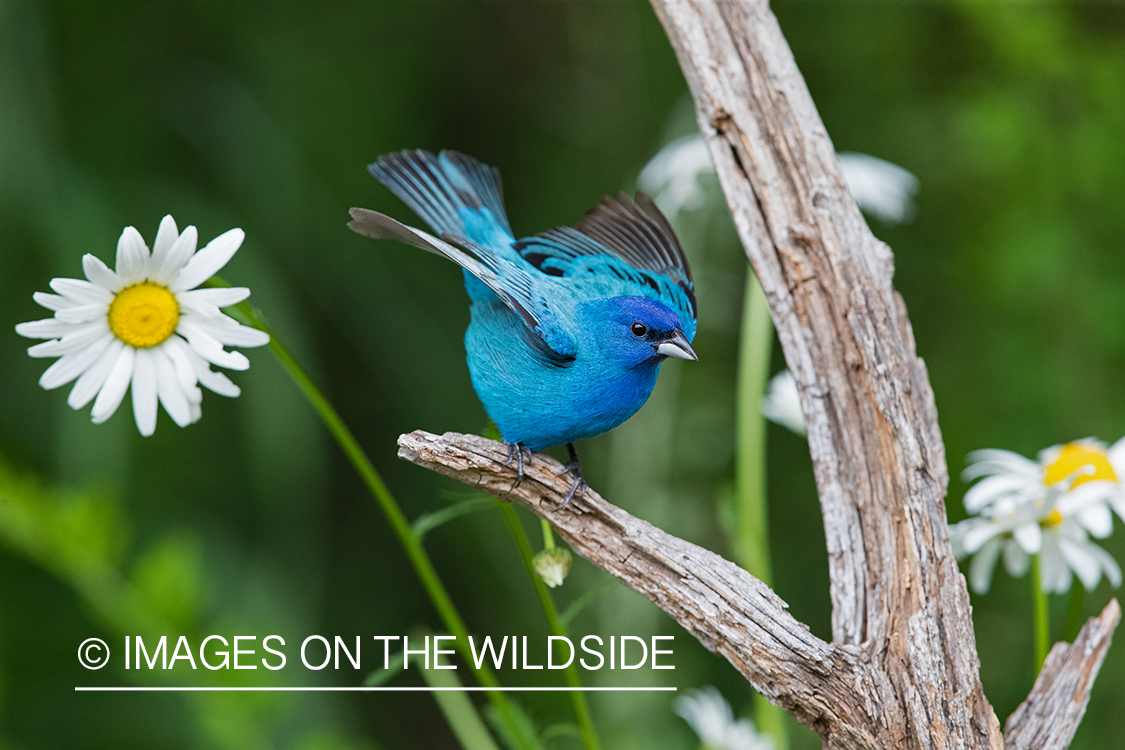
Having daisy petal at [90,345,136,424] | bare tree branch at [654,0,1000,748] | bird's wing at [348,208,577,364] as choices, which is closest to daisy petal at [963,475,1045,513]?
bare tree branch at [654,0,1000,748]

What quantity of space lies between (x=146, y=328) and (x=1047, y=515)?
1.01 metres

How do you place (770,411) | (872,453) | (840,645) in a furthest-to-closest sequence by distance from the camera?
(770,411), (872,453), (840,645)

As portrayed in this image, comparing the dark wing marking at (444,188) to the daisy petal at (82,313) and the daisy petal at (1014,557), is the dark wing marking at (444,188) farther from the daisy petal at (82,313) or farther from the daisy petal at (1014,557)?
the daisy petal at (1014,557)

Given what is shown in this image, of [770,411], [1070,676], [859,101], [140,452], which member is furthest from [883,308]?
[140,452]

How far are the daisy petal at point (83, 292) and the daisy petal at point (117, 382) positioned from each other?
0.17 feet

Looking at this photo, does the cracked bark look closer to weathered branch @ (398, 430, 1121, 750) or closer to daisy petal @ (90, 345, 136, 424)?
weathered branch @ (398, 430, 1121, 750)

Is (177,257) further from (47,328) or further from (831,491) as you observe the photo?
(831,491)

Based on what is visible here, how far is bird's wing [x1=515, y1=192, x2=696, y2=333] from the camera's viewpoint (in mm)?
1184

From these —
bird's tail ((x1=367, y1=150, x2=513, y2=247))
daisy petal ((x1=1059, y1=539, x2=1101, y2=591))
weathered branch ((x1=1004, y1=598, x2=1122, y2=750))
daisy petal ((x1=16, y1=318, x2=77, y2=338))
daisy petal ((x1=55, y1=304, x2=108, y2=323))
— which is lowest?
weathered branch ((x1=1004, y1=598, x2=1122, y2=750))

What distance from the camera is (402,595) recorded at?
2297 mm

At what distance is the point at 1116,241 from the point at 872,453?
1.43 metres

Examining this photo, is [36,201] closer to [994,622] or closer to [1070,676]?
[1070,676]

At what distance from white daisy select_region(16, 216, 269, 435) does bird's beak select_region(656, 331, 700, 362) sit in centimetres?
48

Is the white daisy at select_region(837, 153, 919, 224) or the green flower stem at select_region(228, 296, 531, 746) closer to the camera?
the green flower stem at select_region(228, 296, 531, 746)
